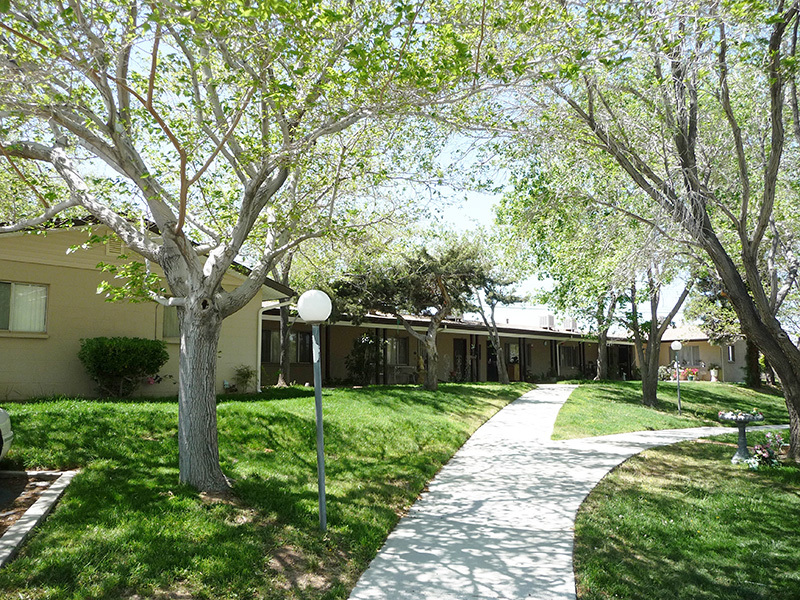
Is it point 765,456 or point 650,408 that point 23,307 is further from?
point 650,408

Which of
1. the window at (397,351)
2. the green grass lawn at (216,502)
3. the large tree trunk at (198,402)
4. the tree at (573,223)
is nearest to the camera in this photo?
the green grass lawn at (216,502)

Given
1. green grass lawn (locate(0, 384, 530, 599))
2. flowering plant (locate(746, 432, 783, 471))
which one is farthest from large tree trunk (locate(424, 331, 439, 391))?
flowering plant (locate(746, 432, 783, 471))

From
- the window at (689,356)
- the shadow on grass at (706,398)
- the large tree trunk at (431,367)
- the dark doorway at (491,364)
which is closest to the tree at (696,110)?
the large tree trunk at (431,367)

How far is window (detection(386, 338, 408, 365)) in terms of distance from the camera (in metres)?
26.0

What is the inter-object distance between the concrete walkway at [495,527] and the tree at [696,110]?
3.82 m

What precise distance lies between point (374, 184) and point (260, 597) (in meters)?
6.24

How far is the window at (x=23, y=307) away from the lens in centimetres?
1199

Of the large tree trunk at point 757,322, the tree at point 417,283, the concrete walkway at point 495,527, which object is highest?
the tree at point 417,283

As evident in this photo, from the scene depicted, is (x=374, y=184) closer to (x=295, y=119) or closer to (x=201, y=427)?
(x=295, y=119)

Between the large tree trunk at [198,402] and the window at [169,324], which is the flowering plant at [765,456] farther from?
the window at [169,324]

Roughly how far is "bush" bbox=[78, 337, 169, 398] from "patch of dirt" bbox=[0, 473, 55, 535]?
5.60 m

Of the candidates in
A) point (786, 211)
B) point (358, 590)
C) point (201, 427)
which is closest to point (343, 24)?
point (201, 427)

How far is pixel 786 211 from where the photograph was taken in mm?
12086

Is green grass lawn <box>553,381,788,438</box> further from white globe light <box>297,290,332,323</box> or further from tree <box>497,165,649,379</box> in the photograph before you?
white globe light <box>297,290,332,323</box>
